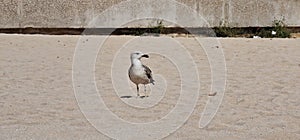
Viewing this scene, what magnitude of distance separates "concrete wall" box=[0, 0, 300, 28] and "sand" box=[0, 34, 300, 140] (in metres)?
2.25

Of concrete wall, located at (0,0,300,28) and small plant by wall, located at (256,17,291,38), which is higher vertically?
concrete wall, located at (0,0,300,28)

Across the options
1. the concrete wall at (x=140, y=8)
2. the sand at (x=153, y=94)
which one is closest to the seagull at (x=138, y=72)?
the sand at (x=153, y=94)

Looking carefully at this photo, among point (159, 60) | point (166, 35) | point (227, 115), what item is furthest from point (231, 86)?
point (166, 35)

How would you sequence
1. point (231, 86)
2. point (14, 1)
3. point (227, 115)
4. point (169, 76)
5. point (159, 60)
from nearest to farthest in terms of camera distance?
point (227, 115) → point (231, 86) → point (169, 76) → point (159, 60) → point (14, 1)

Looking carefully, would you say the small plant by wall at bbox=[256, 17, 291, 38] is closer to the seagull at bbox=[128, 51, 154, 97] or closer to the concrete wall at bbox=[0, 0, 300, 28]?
the concrete wall at bbox=[0, 0, 300, 28]

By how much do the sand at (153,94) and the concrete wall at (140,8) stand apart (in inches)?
88.8

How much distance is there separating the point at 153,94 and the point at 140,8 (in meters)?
7.55

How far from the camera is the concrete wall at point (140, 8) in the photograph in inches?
551

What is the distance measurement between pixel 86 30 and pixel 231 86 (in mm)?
7222

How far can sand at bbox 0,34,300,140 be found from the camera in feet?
16.7

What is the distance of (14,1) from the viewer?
13.9 meters

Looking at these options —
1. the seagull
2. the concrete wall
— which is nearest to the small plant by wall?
the concrete wall

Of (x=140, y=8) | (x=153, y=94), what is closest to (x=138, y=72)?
(x=153, y=94)

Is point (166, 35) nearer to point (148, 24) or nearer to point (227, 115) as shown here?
point (148, 24)
